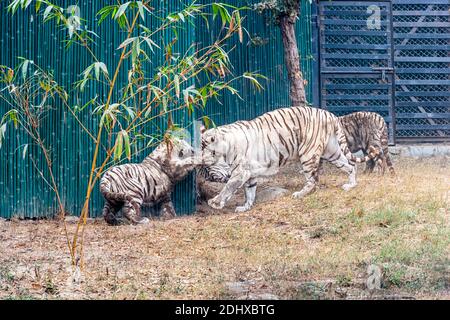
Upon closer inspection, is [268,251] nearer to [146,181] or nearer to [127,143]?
[127,143]

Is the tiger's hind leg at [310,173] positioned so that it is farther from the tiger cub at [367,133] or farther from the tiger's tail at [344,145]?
the tiger cub at [367,133]

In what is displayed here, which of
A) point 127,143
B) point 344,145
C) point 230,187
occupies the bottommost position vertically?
point 230,187

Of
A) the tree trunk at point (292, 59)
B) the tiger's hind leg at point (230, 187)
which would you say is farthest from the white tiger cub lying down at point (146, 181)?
the tree trunk at point (292, 59)

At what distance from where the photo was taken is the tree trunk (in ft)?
34.4

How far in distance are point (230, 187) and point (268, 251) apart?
240 cm

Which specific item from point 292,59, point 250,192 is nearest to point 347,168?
point 250,192

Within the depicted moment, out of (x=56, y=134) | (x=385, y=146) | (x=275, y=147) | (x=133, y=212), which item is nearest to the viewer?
(x=133, y=212)

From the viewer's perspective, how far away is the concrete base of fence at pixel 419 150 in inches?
470

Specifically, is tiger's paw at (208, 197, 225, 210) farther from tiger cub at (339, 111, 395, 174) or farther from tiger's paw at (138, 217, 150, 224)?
tiger cub at (339, 111, 395, 174)

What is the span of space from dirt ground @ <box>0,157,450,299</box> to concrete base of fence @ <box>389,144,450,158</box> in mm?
2020

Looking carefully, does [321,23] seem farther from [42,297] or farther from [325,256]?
[42,297]

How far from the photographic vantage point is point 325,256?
263 inches

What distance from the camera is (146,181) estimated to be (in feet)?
29.5
